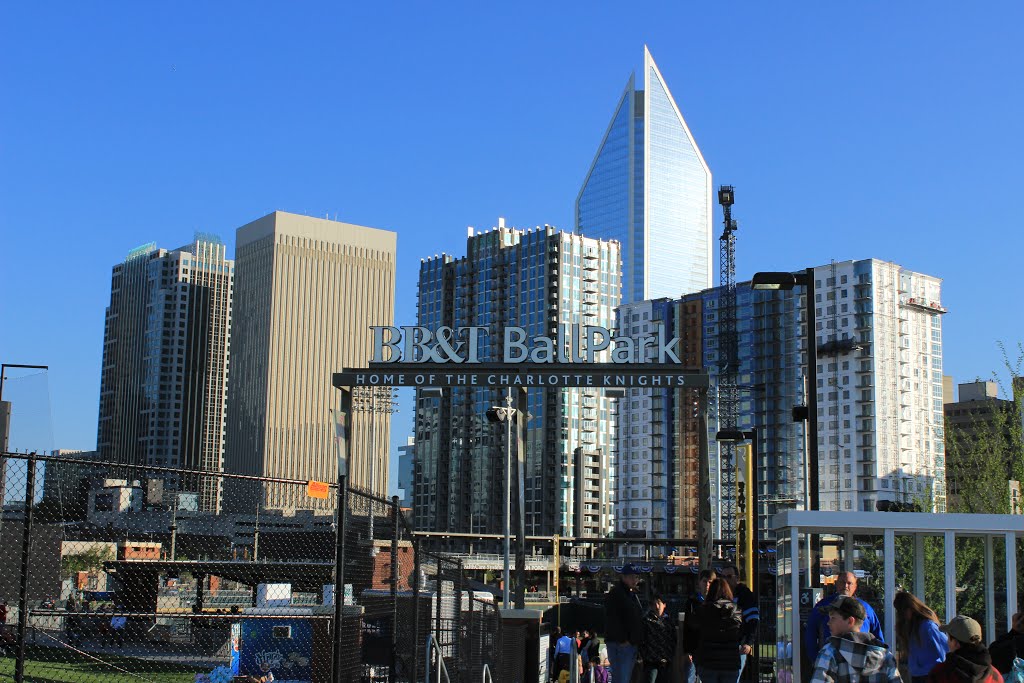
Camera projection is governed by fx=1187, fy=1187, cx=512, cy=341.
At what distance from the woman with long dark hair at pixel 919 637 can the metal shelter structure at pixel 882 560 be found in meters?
1.53

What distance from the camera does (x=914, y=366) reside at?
169m

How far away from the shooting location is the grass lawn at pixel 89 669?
24.7m

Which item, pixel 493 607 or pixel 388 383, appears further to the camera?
pixel 388 383

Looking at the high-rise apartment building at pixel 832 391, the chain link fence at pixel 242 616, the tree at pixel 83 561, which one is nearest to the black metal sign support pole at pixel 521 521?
the chain link fence at pixel 242 616

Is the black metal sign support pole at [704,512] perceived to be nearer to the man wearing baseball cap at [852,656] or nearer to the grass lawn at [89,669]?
the grass lawn at [89,669]

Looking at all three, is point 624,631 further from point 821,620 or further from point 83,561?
point 83,561

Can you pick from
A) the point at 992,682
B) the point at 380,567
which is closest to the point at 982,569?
the point at 992,682

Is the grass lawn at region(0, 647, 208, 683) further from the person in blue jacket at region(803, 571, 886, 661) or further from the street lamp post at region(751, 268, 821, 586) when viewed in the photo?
the person in blue jacket at region(803, 571, 886, 661)

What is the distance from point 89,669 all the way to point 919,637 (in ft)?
76.7

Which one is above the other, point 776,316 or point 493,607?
point 776,316

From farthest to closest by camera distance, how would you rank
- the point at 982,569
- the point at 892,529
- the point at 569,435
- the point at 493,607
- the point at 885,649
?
the point at 569,435 < the point at 493,607 < the point at 982,569 < the point at 892,529 < the point at 885,649

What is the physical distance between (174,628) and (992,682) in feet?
148

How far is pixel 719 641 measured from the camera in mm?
13641

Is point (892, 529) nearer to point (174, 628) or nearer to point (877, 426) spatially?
point (174, 628)
